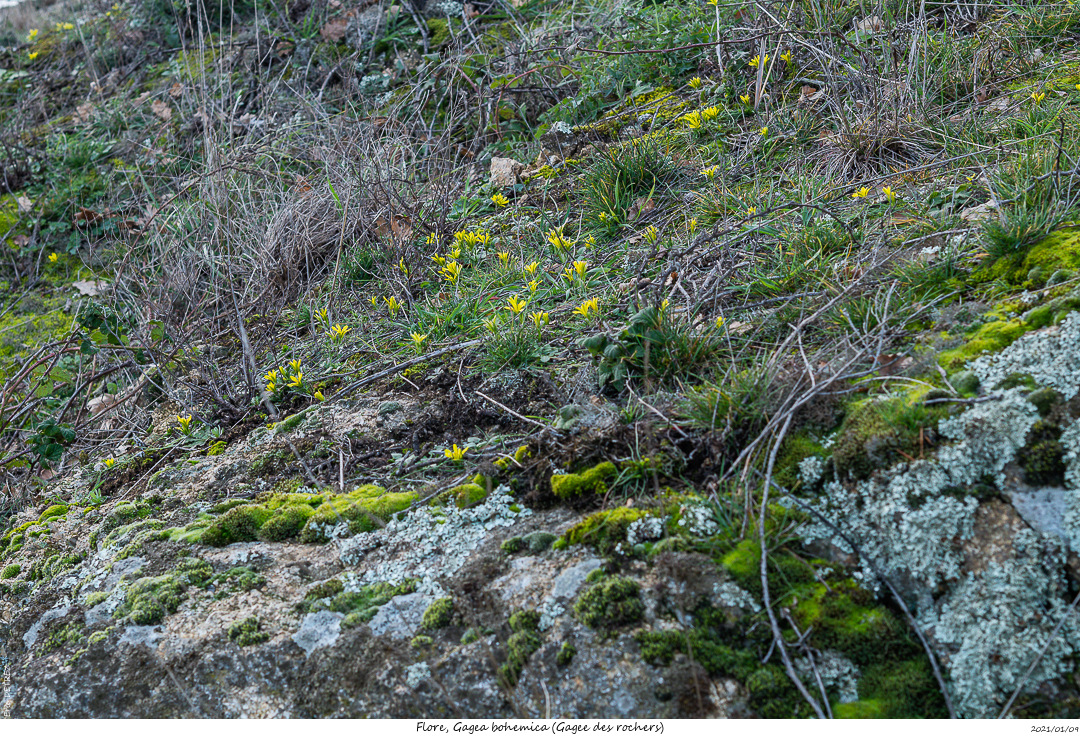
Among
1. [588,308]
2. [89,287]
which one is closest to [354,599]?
[588,308]

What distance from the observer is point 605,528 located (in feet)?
6.28

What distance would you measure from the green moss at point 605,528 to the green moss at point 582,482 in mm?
145

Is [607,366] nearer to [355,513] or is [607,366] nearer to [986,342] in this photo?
[355,513]

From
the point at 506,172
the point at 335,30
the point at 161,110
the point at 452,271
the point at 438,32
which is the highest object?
the point at 335,30

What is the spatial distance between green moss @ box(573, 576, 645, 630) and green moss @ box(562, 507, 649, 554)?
0.13 metres

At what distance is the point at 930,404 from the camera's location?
1.91m

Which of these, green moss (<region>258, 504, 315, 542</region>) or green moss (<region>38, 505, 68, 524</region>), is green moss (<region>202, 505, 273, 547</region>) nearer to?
green moss (<region>258, 504, 315, 542</region>)

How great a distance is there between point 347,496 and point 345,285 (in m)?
1.90

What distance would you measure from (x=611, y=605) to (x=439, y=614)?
0.44 meters

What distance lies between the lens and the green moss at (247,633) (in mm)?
1859

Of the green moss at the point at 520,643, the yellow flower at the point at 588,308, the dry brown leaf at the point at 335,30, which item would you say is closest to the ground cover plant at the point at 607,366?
the green moss at the point at 520,643

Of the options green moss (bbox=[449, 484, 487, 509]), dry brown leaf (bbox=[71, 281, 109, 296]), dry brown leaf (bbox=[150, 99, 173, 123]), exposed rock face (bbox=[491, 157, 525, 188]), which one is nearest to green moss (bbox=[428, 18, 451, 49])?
exposed rock face (bbox=[491, 157, 525, 188])

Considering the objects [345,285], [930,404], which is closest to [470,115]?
[345,285]

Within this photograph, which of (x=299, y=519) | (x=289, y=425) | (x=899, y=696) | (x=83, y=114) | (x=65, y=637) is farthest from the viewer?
(x=83, y=114)
